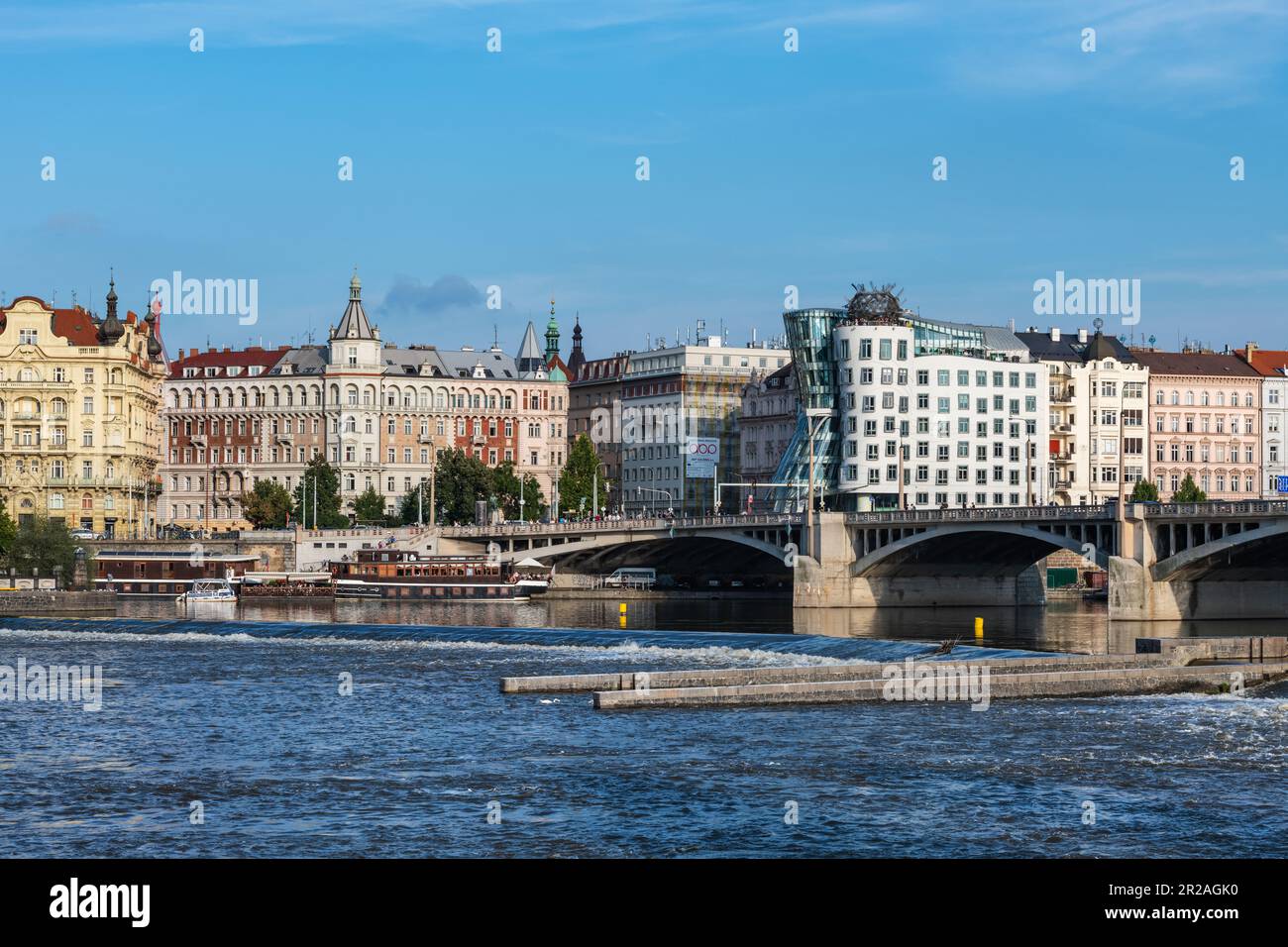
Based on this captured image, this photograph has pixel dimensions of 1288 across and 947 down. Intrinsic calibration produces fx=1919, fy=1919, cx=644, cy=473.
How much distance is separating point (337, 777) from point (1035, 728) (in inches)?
746

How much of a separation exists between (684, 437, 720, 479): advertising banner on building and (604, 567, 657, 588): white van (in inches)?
1718

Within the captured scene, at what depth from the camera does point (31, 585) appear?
4845 inches

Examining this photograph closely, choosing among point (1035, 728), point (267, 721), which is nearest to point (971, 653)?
point (1035, 728)

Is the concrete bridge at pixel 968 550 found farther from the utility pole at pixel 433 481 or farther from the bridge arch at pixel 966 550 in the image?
the utility pole at pixel 433 481

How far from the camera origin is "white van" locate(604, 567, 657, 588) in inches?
5753

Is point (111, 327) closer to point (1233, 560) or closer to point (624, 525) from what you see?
point (624, 525)

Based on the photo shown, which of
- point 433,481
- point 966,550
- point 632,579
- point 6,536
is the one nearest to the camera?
point 966,550

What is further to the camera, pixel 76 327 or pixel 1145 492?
pixel 76 327

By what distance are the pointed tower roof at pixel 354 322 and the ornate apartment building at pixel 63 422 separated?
101 ft

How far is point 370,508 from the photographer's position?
6796 inches

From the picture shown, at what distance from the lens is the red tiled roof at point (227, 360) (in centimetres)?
19488

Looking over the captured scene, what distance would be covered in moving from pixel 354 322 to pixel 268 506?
24.5m

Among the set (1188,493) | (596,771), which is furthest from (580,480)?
(596,771)

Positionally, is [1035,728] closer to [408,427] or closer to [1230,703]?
[1230,703]
